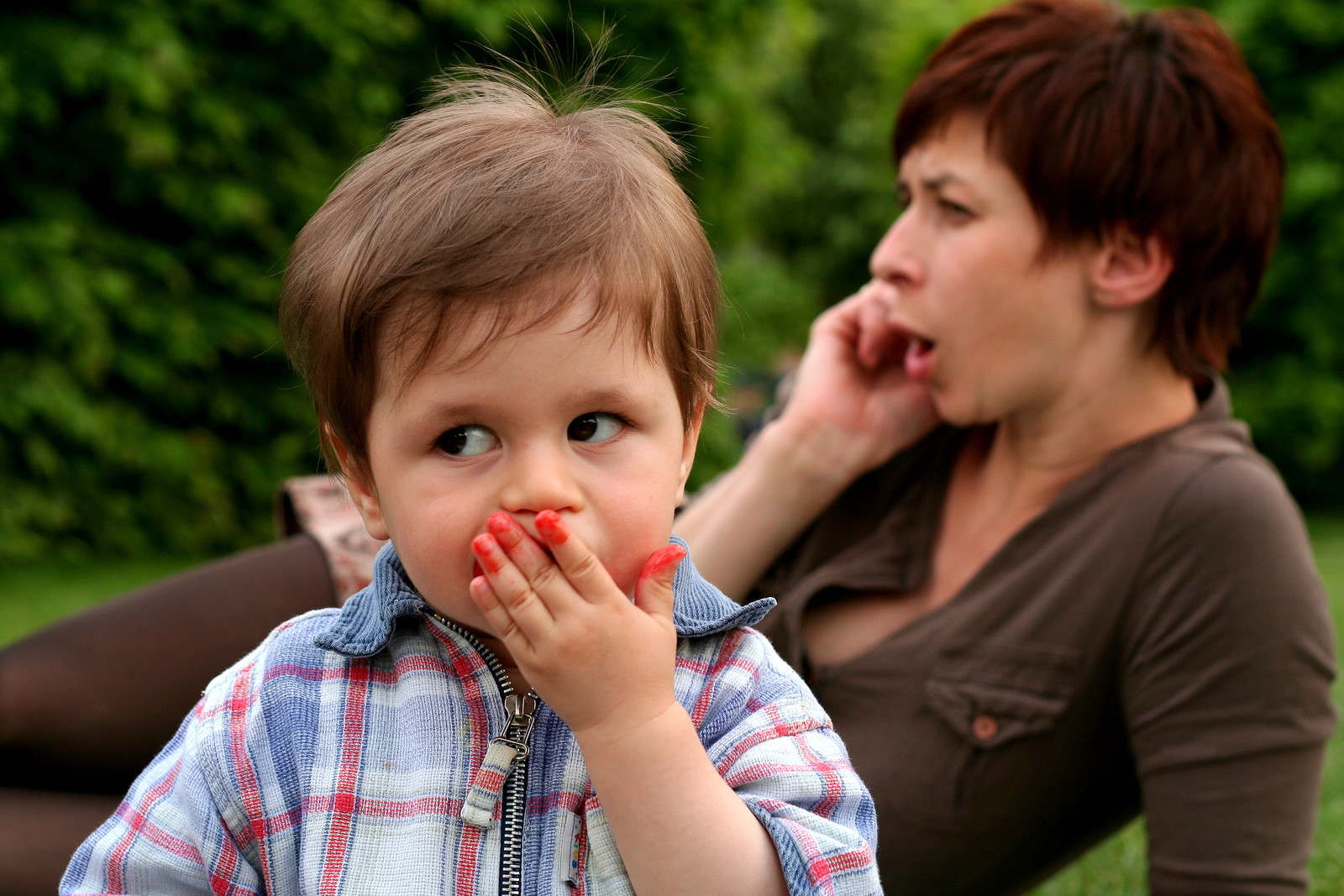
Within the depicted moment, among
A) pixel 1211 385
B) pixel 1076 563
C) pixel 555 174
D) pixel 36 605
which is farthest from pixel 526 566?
pixel 36 605

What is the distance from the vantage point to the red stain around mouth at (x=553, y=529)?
1.06 m

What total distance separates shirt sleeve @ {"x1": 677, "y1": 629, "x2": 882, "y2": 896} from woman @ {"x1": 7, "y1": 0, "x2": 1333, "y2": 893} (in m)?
0.83

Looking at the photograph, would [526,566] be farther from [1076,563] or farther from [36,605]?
[36,605]

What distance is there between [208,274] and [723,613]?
510 cm

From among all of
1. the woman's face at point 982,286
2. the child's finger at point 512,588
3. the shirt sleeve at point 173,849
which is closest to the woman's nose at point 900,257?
the woman's face at point 982,286

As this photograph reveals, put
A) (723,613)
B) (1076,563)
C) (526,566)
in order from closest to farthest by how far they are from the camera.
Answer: (526,566) → (723,613) → (1076,563)

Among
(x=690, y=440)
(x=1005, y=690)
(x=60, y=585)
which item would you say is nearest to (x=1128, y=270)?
(x=1005, y=690)

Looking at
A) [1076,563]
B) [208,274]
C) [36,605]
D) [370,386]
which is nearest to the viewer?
[370,386]

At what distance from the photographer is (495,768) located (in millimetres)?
1201

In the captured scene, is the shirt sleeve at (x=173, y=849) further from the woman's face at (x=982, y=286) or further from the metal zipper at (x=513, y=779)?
the woman's face at (x=982, y=286)

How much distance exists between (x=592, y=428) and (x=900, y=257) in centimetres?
120

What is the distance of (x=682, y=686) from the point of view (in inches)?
49.0

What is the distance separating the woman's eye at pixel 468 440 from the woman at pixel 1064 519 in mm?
1146

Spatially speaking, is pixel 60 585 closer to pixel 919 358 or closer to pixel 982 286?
pixel 919 358
